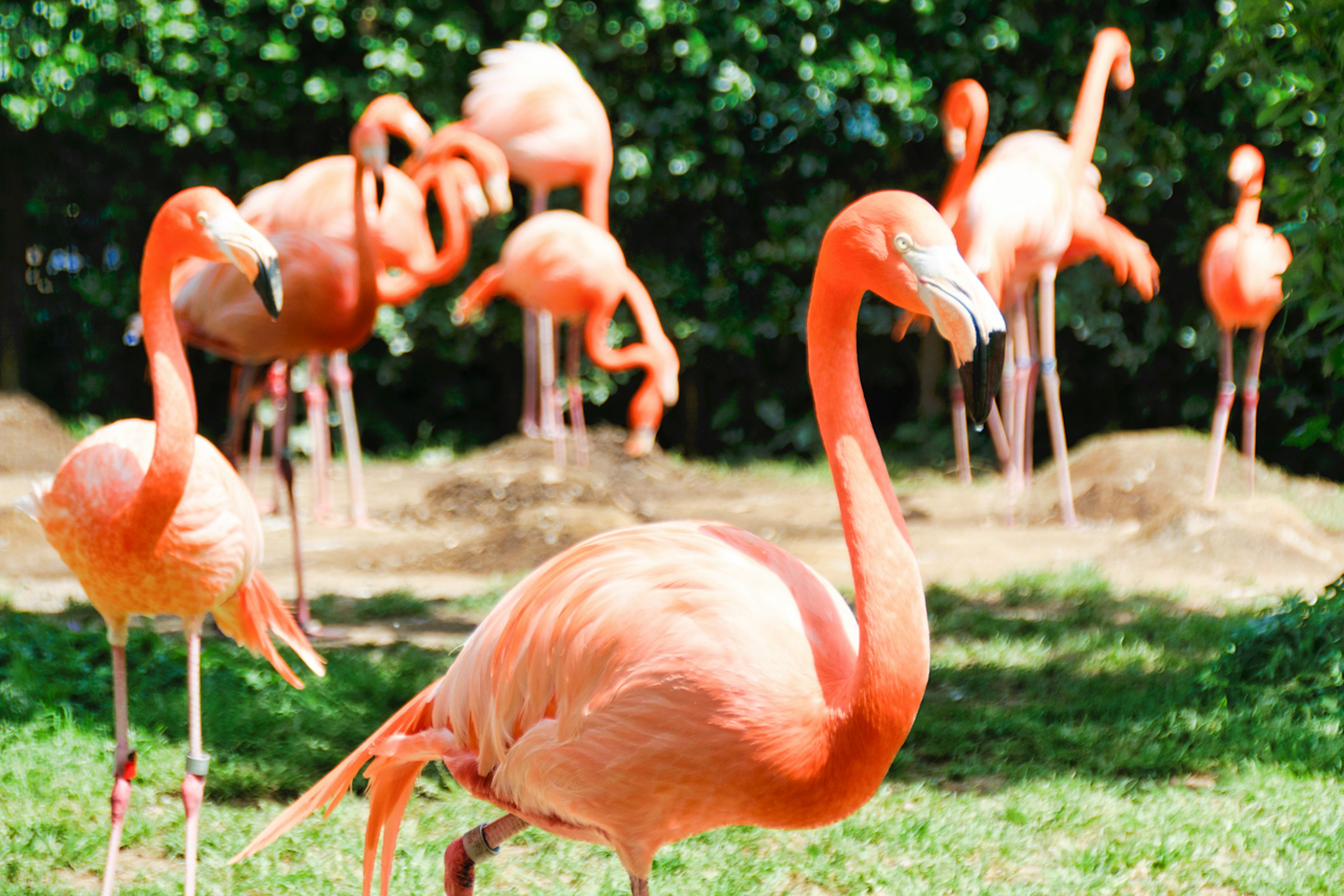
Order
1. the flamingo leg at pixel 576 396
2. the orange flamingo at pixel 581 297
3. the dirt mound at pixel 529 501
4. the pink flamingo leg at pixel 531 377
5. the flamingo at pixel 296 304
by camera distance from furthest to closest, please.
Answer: the pink flamingo leg at pixel 531 377 → the flamingo leg at pixel 576 396 → the orange flamingo at pixel 581 297 → the dirt mound at pixel 529 501 → the flamingo at pixel 296 304

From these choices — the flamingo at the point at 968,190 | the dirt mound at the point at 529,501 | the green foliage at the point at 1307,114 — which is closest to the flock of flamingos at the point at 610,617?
the dirt mound at the point at 529,501

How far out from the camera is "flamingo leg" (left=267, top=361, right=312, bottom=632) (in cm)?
442

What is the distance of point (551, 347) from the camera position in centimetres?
766

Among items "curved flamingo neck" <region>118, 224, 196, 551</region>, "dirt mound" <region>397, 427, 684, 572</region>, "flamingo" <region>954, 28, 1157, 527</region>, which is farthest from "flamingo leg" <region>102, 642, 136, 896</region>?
"flamingo" <region>954, 28, 1157, 527</region>

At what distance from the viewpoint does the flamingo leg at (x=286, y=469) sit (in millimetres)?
4418

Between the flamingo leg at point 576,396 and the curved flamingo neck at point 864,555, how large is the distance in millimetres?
5668

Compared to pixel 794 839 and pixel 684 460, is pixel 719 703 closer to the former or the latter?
pixel 794 839

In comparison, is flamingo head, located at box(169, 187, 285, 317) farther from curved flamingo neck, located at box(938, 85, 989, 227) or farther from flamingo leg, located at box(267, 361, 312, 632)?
curved flamingo neck, located at box(938, 85, 989, 227)

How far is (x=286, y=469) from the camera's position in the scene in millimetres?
4906

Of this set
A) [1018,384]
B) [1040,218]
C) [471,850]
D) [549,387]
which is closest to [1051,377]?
[1018,384]

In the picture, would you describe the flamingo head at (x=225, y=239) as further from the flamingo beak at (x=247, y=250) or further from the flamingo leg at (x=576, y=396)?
the flamingo leg at (x=576, y=396)

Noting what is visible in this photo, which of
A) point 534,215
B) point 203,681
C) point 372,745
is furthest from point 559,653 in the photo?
point 534,215

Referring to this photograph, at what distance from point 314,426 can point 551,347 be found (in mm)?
1646

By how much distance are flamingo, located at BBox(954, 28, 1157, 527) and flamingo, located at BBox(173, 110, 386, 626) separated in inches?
103
